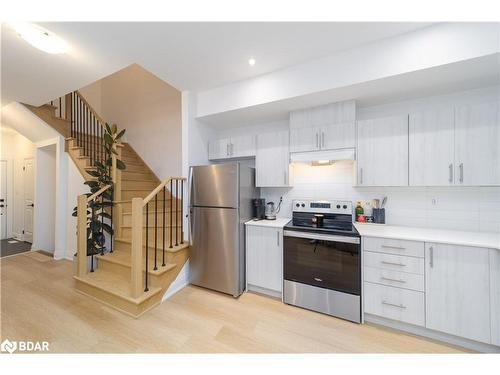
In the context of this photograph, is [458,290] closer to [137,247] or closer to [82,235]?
[137,247]

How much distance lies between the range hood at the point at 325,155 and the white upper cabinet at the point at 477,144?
0.89 m

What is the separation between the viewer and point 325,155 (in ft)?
7.38

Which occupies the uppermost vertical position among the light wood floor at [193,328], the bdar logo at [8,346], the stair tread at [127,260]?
the stair tread at [127,260]

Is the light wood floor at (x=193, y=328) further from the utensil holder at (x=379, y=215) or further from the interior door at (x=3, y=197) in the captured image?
the interior door at (x=3, y=197)

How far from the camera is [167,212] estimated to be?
3.30 metres

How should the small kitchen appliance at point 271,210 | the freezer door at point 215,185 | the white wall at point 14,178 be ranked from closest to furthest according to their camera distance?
the freezer door at point 215,185, the small kitchen appliance at point 271,210, the white wall at point 14,178

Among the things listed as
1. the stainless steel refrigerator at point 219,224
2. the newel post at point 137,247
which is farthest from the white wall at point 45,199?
the stainless steel refrigerator at point 219,224

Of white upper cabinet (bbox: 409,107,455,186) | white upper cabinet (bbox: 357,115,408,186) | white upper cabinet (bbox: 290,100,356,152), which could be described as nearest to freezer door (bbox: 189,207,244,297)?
white upper cabinet (bbox: 290,100,356,152)

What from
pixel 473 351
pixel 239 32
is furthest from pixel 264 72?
pixel 473 351

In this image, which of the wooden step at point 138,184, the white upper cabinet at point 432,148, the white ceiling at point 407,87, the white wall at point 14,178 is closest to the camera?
the white ceiling at point 407,87

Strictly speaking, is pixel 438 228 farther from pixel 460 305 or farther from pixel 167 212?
pixel 167 212

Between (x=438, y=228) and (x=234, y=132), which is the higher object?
(x=234, y=132)

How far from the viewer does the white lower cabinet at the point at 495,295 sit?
145 centimetres
